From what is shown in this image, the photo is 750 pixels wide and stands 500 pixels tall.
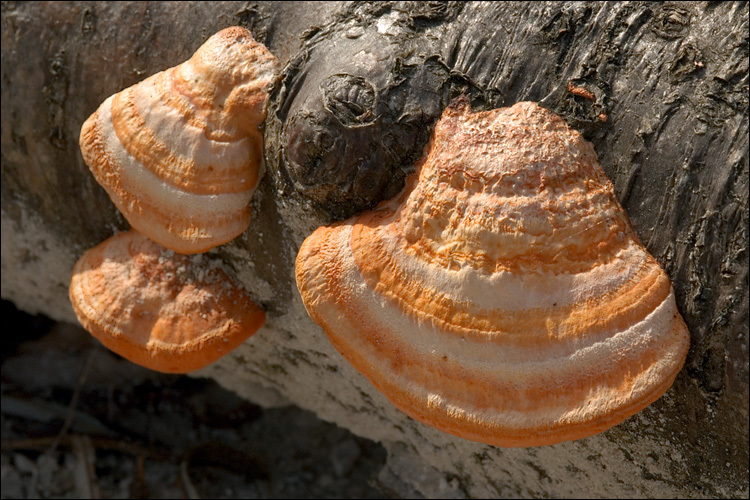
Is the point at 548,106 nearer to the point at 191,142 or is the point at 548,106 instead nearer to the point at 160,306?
the point at 191,142

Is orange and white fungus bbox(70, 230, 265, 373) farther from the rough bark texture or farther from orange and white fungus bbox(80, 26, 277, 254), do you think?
orange and white fungus bbox(80, 26, 277, 254)

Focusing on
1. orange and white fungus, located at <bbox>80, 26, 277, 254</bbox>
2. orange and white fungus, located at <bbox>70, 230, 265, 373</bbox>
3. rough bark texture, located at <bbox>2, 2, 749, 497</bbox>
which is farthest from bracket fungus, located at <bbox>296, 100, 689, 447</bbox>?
orange and white fungus, located at <bbox>70, 230, 265, 373</bbox>

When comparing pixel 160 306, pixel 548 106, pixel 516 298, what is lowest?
pixel 160 306

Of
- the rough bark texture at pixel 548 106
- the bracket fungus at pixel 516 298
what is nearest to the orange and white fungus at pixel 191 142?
the rough bark texture at pixel 548 106

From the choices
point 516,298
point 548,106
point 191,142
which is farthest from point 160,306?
point 548,106

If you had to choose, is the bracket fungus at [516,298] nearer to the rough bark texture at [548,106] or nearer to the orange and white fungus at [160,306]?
the rough bark texture at [548,106]

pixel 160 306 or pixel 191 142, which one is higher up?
pixel 191 142

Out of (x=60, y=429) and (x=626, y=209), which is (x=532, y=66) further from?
(x=60, y=429)
